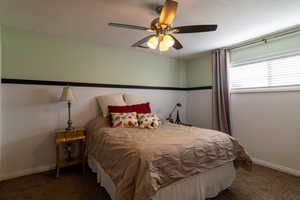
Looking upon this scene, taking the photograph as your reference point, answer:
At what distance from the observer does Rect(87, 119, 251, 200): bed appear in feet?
4.09

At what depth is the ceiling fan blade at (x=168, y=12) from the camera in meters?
1.30

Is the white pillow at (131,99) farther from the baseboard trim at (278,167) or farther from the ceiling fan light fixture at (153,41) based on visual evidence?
the baseboard trim at (278,167)

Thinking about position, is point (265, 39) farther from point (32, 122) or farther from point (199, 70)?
point (32, 122)

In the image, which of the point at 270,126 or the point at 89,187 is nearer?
Answer: the point at 89,187

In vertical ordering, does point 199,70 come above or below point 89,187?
above

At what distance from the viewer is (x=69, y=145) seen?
8.11 feet

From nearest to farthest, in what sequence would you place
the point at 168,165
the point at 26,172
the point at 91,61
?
1. the point at 168,165
2. the point at 26,172
3. the point at 91,61

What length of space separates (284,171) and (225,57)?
215 centimetres

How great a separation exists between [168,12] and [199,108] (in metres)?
2.76

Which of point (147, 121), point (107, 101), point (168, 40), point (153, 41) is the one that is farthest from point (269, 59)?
point (107, 101)

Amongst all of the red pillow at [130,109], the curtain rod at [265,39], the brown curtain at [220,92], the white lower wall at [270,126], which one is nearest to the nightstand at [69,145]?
the red pillow at [130,109]

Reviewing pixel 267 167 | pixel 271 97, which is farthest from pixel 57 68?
pixel 267 167

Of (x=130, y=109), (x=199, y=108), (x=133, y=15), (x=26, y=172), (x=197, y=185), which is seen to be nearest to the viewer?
(x=197, y=185)

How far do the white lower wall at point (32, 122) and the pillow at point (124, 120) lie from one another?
635 millimetres
